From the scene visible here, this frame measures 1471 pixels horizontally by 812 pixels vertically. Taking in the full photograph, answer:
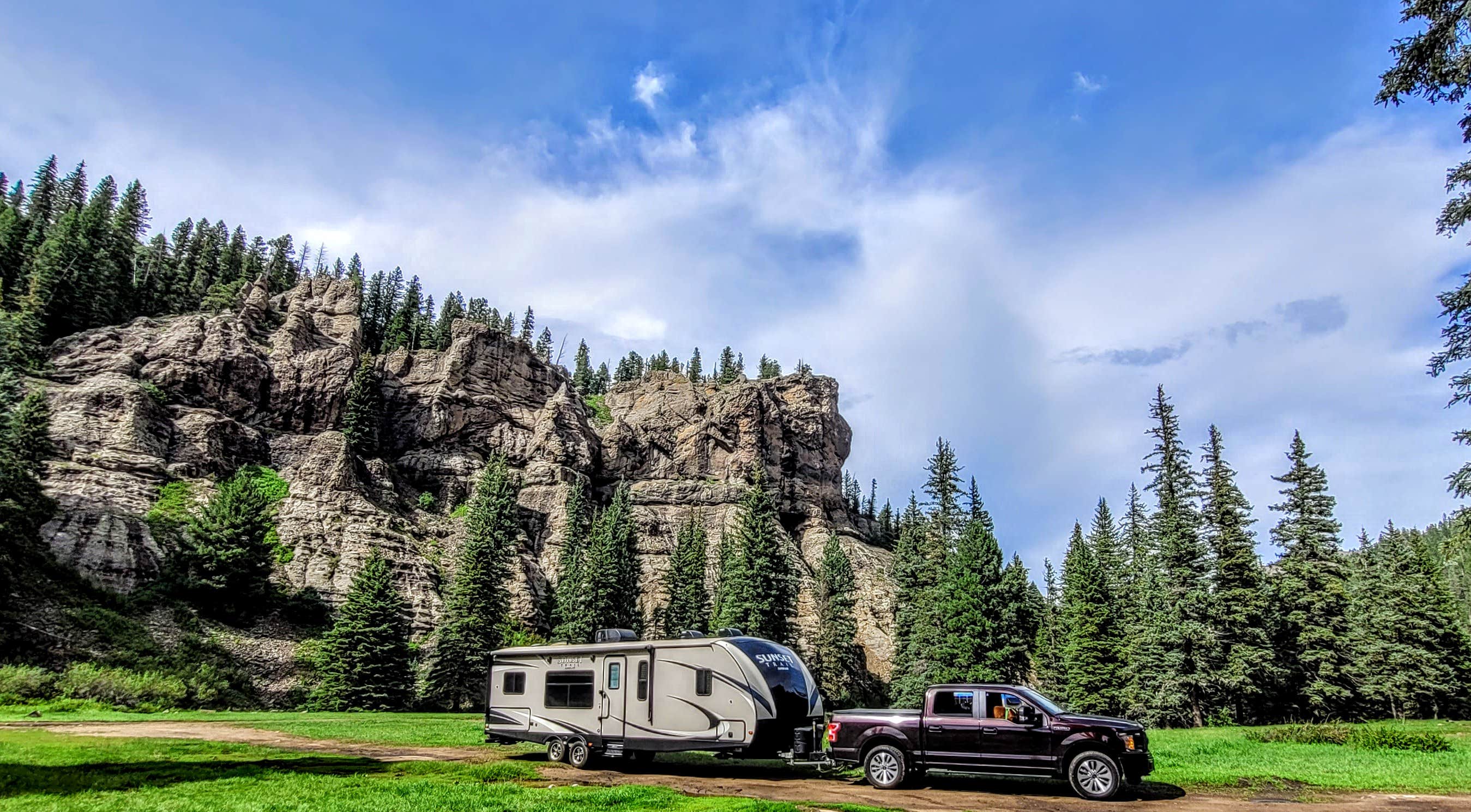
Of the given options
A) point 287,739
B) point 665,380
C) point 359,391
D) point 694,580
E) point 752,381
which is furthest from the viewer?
point 665,380

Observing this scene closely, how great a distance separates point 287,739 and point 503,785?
522 inches

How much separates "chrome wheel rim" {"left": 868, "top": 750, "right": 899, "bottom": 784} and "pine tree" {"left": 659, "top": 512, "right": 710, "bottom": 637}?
141ft

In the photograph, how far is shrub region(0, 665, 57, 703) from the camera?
31172 millimetres

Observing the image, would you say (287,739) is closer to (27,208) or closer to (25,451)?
(25,451)

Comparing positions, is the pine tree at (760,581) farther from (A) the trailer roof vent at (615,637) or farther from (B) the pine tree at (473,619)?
(A) the trailer roof vent at (615,637)

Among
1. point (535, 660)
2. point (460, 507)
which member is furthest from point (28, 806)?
point (460, 507)

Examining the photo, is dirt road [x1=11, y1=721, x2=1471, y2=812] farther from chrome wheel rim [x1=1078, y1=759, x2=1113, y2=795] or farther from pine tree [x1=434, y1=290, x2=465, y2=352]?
pine tree [x1=434, y1=290, x2=465, y2=352]

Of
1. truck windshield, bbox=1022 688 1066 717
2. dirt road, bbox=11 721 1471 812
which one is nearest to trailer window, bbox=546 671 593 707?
dirt road, bbox=11 721 1471 812

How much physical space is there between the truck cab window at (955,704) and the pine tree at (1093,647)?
34371mm

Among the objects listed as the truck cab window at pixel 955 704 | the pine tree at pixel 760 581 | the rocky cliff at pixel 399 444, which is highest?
the rocky cliff at pixel 399 444

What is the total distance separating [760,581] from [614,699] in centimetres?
2580

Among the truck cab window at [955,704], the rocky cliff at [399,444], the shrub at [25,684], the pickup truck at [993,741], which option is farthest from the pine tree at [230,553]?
the truck cab window at [955,704]

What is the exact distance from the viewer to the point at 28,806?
10.4m

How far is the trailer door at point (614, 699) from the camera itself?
18578 millimetres
